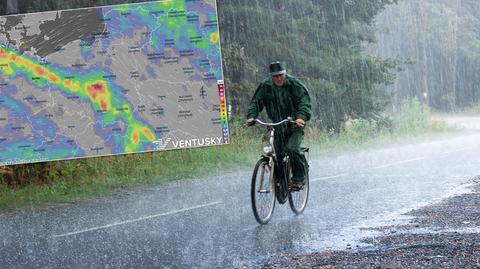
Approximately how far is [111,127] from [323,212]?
17.1 feet

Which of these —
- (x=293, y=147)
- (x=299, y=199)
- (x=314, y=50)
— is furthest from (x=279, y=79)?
(x=314, y=50)

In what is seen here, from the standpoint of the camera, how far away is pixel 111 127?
530 inches

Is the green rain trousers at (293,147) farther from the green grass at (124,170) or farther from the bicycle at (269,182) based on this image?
the green grass at (124,170)

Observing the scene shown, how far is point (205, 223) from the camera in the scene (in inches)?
356

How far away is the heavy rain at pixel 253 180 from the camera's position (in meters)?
7.21

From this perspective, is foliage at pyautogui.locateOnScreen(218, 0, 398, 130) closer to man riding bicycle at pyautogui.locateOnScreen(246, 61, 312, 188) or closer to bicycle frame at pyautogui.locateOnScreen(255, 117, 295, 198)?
man riding bicycle at pyautogui.locateOnScreen(246, 61, 312, 188)

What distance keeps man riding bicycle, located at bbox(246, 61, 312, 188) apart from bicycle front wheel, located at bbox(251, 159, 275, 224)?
321 millimetres

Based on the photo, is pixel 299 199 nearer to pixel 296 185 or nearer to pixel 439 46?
pixel 296 185

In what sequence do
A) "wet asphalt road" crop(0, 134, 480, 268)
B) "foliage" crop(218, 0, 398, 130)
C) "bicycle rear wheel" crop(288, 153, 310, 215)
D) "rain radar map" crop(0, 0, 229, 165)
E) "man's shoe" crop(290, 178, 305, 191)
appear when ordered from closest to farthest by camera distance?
"wet asphalt road" crop(0, 134, 480, 268) → "man's shoe" crop(290, 178, 305, 191) → "bicycle rear wheel" crop(288, 153, 310, 215) → "rain radar map" crop(0, 0, 229, 165) → "foliage" crop(218, 0, 398, 130)

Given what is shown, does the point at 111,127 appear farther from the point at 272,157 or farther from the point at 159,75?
the point at 272,157

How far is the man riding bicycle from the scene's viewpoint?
8914 millimetres

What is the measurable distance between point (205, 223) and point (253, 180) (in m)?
0.89

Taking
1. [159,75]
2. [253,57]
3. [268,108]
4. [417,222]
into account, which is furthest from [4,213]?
[253,57]

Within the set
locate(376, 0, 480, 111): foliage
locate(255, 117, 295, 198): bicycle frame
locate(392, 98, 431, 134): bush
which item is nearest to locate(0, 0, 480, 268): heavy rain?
locate(255, 117, 295, 198): bicycle frame
